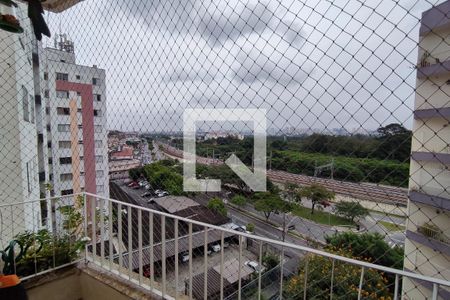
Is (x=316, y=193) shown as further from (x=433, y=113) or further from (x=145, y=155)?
(x=145, y=155)

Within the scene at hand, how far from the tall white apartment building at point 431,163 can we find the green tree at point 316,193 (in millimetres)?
411

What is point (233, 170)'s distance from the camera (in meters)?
1.94

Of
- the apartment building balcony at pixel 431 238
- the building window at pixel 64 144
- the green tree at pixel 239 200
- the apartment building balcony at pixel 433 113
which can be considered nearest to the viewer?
the apartment building balcony at pixel 433 113

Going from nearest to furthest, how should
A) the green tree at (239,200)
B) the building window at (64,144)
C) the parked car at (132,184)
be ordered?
the green tree at (239,200) < the parked car at (132,184) < the building window at (64,144)

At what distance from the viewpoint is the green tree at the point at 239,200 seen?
2138 millimetres

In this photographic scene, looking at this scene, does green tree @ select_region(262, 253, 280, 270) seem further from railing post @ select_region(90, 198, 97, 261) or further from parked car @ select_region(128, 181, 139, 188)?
parked car @ select_region(128, 181, 139, 188)

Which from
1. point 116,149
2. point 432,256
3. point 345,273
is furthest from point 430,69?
point 116,149

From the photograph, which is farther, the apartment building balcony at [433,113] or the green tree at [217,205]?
the green tree at [217,205]

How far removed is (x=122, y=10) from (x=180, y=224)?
156cm

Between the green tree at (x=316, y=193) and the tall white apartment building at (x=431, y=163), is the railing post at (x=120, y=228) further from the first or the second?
the tall white apartment building at (x=431, y=163)

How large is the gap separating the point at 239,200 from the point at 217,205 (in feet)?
0.82

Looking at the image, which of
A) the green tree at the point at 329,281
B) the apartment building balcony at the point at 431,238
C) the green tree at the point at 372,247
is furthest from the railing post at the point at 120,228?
the apartment building balcony at the point at 431,238

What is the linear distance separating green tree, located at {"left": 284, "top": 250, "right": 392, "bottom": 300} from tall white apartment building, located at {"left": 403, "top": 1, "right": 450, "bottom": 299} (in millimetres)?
165

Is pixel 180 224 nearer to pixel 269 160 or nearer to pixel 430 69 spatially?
pixel 269 160
